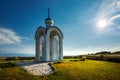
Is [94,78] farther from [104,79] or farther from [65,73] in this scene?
[65,73]

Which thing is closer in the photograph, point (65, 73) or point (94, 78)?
point (94, 78)

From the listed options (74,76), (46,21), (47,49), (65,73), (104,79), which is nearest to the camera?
(104,79)

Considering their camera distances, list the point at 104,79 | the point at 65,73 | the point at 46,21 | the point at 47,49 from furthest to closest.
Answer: the point at 46,21
the point at 47,49
the point at 65,73
the point at 104,79

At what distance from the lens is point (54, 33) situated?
2386 centimetres

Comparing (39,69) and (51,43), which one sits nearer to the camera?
(39,69)

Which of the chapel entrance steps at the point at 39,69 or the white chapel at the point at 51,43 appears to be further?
the white chapel at the point at 51,43

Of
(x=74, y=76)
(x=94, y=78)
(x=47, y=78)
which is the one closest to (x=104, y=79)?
(x=94, y=78)

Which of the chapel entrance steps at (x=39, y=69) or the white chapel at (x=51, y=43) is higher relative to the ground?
the white chapel at (x=51, y=43)

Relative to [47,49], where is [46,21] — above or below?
above

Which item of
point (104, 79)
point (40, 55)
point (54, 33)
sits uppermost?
point (54, 33)

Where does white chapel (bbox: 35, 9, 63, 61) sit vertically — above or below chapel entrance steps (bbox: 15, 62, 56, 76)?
above

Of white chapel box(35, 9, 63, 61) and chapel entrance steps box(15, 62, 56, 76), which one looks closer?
chapel entrance steps box(15, 62, 56, 76)

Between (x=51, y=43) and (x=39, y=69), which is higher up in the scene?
(x=51, y=43)

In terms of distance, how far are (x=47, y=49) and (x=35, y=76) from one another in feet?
28.6
